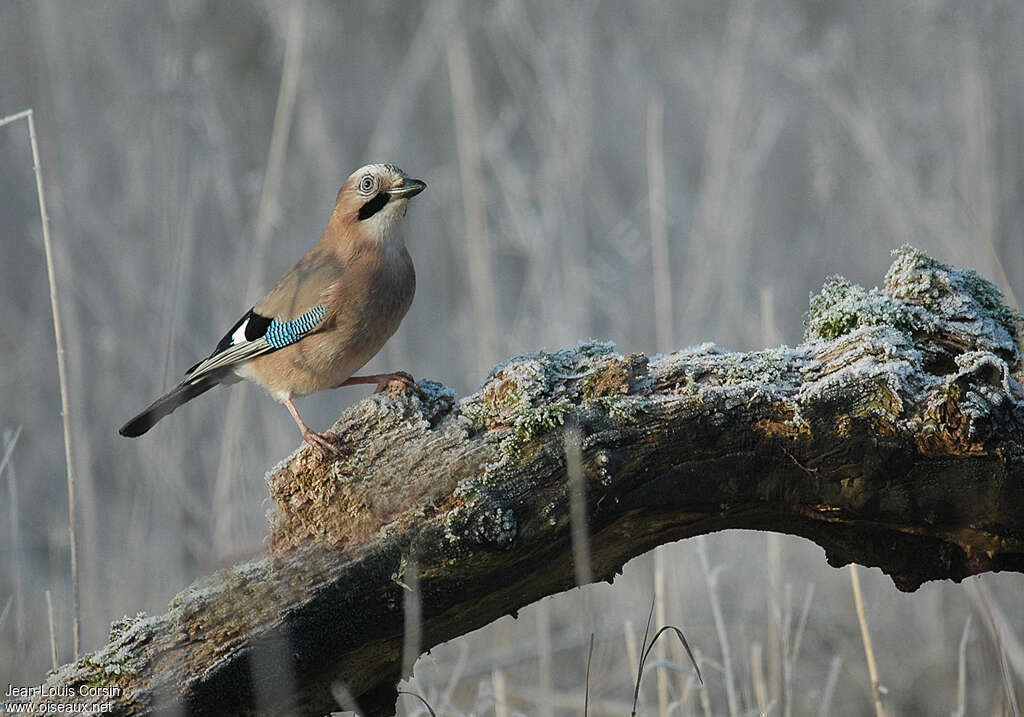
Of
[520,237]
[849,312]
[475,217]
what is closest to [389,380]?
[849,312]

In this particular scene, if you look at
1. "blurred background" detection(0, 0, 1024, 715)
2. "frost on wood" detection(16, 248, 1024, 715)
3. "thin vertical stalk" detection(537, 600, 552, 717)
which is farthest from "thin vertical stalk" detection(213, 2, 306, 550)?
"frost on wood" detection(16, 248, 1024, 715)

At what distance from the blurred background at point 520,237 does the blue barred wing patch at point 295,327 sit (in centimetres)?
56

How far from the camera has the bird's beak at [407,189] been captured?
11.6 feet

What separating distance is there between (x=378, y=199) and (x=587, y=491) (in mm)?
1646

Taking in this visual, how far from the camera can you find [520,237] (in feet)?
19.2

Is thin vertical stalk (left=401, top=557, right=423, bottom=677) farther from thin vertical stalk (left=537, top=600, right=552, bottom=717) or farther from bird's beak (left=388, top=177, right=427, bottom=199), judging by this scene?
bird's beak (left=388, top=177, right=427, bottom=199)

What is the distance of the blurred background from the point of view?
4.67 metres

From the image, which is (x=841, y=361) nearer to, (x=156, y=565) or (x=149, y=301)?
(x=156, y=565)

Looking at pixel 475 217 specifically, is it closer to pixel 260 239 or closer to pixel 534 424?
pixel 260 239

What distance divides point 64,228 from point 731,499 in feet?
16.5

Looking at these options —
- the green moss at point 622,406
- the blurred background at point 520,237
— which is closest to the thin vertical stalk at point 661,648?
the blurred background at point 520,237

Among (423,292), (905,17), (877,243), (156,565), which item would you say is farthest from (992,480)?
(905,17)

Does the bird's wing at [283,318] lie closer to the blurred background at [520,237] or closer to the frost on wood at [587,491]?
the blurred background at [520,237]

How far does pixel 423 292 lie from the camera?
27.1ft
